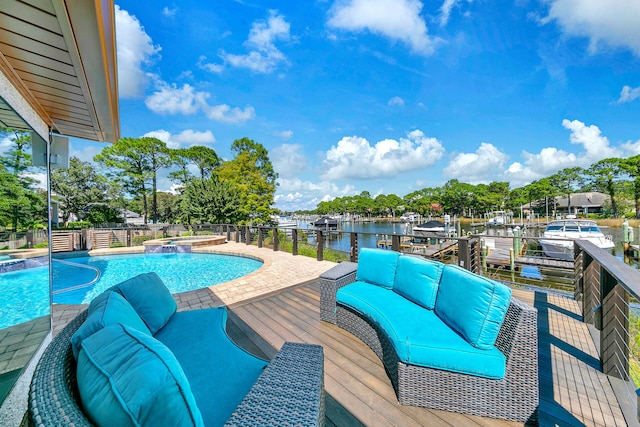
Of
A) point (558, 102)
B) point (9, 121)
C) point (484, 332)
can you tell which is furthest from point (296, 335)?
point (558, 102)

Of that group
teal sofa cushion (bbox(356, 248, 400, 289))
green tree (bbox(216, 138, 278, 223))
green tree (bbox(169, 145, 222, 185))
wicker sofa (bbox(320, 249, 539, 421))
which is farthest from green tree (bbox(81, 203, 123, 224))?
wicker sofa (bbox(320, 249, 539, 421))

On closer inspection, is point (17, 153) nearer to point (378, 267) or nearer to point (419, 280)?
point (378, 267)

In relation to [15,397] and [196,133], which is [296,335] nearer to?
[15,397]

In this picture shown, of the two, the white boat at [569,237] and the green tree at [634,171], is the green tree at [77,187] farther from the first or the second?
the green tree at [634,171]

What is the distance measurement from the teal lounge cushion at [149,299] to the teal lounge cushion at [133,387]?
3.87 ft

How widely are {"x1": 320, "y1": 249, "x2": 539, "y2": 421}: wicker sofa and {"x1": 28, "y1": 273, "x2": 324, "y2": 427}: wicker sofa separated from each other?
0.77 m

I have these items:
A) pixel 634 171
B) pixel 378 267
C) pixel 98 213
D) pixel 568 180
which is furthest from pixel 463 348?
pixel 568 180

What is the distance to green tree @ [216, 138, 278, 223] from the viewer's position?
17073 millimetres

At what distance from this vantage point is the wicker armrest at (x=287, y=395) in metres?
0.83

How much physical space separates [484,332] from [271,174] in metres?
20.2

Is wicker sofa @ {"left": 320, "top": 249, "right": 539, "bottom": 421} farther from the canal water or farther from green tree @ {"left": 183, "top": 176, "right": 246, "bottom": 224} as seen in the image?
green tree @ {"left": 183, "top": 176, "right": 246, "bottom": 224}

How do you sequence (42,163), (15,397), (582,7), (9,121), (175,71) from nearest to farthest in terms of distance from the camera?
1. (15,397)
2. (9,121)
3. (42,163)
4. (582,7)
5. (175,71)

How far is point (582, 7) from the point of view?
24.1 feet

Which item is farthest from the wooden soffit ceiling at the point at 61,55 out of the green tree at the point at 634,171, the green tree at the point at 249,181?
the green tree at the point at 634,171
